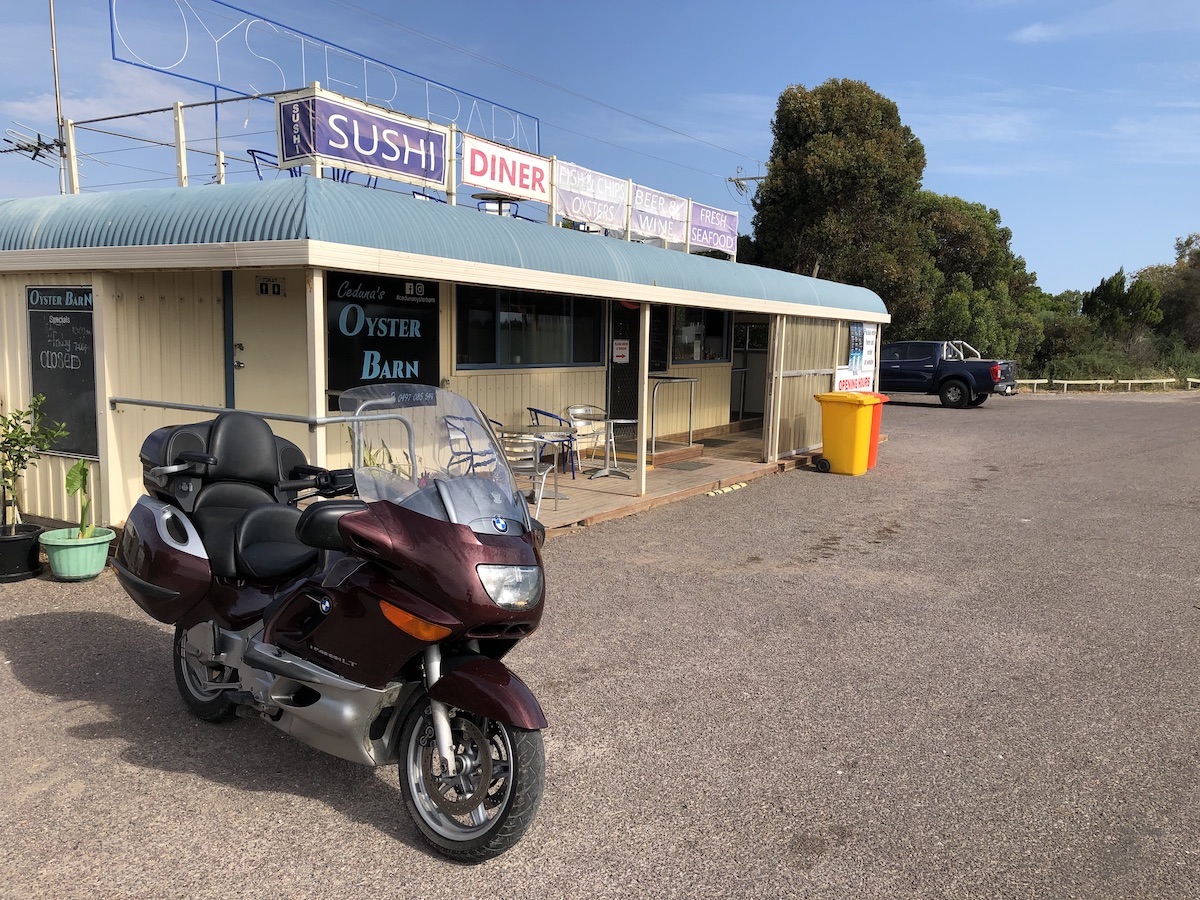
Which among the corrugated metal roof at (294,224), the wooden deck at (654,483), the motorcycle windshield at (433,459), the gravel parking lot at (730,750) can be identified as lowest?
the gravel parking lot at (730,750)

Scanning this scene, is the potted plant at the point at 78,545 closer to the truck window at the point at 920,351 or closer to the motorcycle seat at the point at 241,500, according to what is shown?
the motorcycle seat at the point at 241,500

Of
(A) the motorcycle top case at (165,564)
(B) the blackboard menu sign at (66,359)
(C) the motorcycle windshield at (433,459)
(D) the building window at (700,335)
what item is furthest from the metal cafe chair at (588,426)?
(C) the motorcycle windshield at (433,459)

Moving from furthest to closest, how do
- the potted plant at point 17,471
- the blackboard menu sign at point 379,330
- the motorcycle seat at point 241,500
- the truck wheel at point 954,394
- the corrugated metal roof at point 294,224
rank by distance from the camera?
the truck wheel at point 954,394, the blackboard menu sign at point 379,330, the potted plant at point 17,471, the corrugated metal roof at point 294,224, the motorcycle seat at point 241,500

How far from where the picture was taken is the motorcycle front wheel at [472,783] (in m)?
2.86

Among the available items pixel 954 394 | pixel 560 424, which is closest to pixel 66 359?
pixel 560 424

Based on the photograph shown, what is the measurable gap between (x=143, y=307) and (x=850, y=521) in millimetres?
6654

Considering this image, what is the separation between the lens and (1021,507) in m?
9.96

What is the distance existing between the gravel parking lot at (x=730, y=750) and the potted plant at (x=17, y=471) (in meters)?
0.20

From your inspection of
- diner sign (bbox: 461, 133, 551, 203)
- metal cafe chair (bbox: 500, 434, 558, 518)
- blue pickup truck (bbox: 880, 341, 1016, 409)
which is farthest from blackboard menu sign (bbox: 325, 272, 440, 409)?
blue pickup truck (bbox: 880, 341, 1016, 409)

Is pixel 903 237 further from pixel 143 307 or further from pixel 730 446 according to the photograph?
pixel 143 307

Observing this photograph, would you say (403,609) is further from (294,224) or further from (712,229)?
(712,229)

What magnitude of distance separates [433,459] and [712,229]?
41.6 feet

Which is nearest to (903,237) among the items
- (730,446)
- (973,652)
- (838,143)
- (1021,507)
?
(838,143)

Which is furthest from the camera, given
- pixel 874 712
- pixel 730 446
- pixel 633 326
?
pixel 730 446
